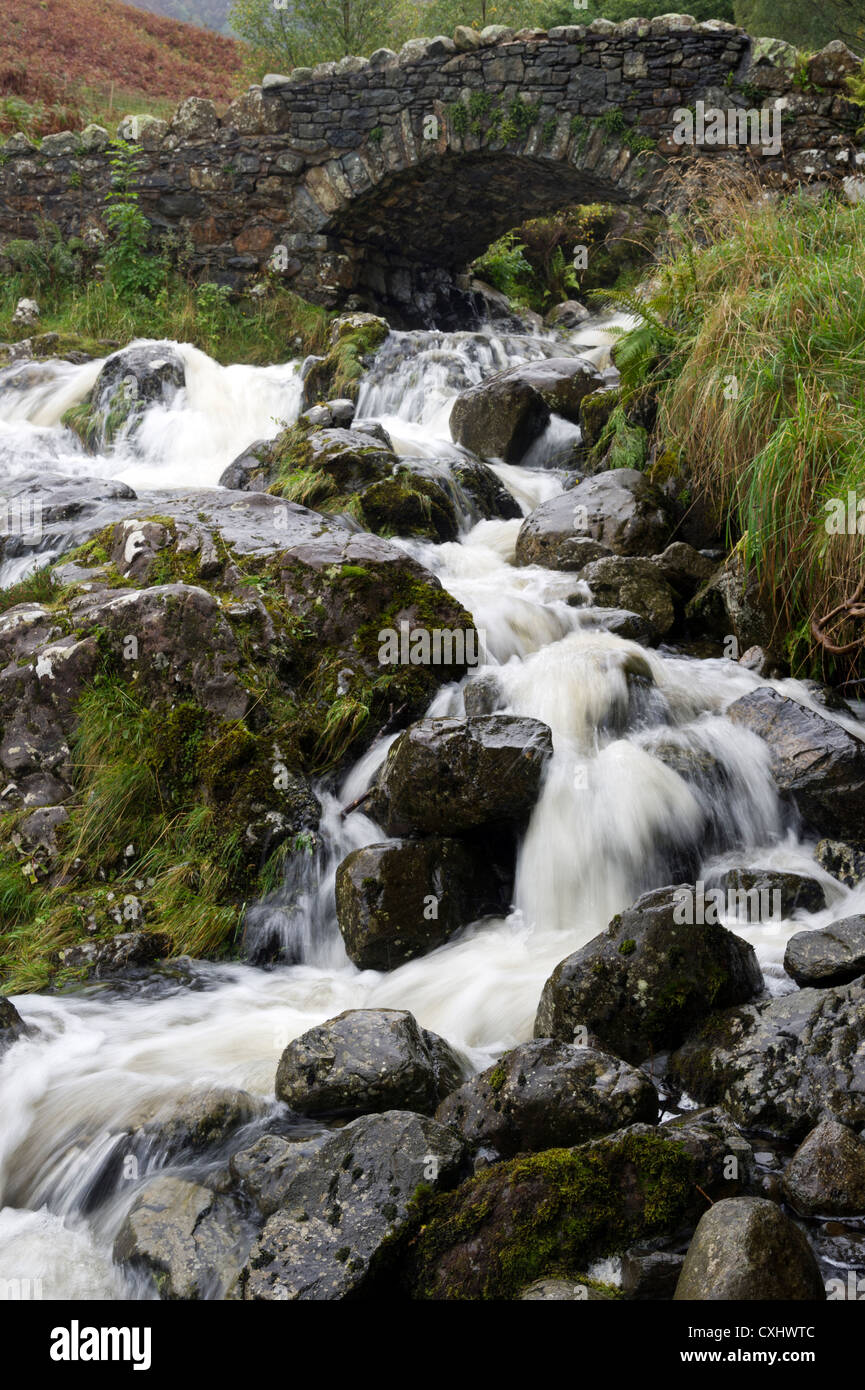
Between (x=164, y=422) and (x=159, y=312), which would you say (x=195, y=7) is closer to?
(x=159, y=312)

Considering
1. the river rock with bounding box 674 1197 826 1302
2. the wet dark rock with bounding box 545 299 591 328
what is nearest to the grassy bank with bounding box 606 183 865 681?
the river rock with bounding box 674 1197 826 1302

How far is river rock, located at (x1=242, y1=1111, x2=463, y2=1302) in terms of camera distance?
2395 mm

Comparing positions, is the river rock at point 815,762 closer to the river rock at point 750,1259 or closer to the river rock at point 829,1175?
the river rock at point 829,1175

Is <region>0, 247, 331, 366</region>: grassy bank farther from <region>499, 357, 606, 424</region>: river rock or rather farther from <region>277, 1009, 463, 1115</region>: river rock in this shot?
<region>277, 1009, 463, 1115</region>: river rock

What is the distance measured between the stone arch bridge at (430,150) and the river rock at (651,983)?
29.9 ft

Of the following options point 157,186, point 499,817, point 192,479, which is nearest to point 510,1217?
point 499,817

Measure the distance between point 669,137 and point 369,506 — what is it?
25.2 feet

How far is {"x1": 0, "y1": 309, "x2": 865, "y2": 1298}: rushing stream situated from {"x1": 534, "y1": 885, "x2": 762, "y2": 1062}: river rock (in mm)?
330

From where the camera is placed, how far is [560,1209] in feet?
8.09

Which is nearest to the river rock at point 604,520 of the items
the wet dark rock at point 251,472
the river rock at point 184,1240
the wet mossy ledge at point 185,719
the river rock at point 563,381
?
the wet mossy ledge at point 185,719

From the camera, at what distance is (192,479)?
30.7 feet

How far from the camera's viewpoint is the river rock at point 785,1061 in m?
2.81

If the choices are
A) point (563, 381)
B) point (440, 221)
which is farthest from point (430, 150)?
point (563, 381)

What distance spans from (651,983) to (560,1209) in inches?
34.9
